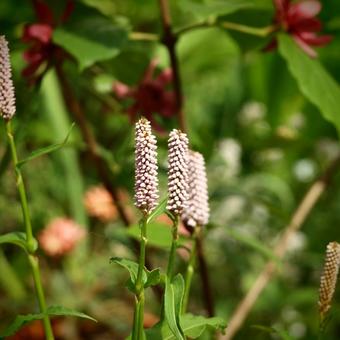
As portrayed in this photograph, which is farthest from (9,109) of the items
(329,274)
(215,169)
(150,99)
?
(215,169)

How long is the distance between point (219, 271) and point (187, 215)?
46.4 inches

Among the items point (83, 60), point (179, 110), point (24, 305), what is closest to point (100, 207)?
point (24, 305)

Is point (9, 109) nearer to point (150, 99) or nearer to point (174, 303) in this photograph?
point (174, 303)

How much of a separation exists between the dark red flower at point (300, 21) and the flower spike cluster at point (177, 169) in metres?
0.44

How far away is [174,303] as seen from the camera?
531 mm

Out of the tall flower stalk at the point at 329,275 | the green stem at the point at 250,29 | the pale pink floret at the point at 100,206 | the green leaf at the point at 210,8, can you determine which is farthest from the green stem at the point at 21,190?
the pale pink floret at the point at 100,206

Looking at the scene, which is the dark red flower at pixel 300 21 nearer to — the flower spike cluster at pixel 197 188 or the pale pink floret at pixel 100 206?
the flower spike cluster at pixel 197 188

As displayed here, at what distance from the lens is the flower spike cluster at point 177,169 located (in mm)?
515

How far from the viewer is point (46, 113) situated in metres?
1.97

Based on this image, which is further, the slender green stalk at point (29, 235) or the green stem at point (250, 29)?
the green stem at point (250, 29)

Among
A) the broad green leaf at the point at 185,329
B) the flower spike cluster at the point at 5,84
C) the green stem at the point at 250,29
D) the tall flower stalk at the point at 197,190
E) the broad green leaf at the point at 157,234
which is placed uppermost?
the flower spike cluster at the point at 5,84

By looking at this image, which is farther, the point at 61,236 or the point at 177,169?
the point at 61,236

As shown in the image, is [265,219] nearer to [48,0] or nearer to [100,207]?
[100,207]

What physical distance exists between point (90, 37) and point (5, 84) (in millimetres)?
365
